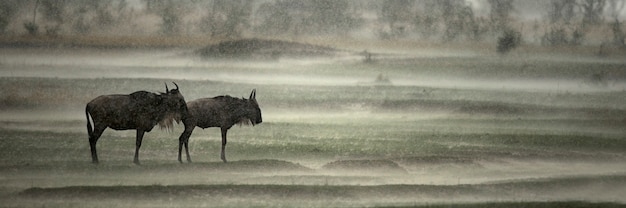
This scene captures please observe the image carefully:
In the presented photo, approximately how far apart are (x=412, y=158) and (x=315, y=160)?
52cm

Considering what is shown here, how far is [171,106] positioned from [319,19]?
919 millimetres

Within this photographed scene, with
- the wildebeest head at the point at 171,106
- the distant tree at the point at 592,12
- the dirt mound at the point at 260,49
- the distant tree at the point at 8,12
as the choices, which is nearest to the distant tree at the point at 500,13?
the distant tree at the point at 592,12

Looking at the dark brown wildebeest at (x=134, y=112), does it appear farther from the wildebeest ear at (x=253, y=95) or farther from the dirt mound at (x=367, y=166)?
the dirt mound at (x=367, y=166)

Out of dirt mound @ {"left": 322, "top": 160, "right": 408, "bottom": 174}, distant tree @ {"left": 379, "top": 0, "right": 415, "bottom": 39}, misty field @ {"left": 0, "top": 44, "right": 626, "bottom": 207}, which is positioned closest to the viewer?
misty field @ {"left": 0, "top": 44, "right": 626, "bottom": 207}

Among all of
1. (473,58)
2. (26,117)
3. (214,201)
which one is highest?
(473,58)

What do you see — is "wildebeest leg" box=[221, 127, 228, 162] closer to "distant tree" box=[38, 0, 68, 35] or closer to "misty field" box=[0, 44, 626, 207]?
"misty field" box=[0, 44, 626, 207]

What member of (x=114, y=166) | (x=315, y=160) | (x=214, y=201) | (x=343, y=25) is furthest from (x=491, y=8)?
(x=114, y=166)

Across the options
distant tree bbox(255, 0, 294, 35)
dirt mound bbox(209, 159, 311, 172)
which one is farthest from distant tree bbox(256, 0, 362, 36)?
dirt mound bbox(209, 159, 311, 172)

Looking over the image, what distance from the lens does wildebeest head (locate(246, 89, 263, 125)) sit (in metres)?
5.04

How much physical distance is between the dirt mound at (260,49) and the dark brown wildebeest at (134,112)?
1.00 feet

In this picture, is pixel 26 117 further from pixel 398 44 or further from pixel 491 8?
pixel 491 8

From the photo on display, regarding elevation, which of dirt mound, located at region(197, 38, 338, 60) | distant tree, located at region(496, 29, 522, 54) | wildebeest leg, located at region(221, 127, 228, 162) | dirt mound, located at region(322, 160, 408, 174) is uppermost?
distant tree, located at region(496, 29, 522, 54)

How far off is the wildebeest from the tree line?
354 mm

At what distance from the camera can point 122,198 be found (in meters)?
4.80
